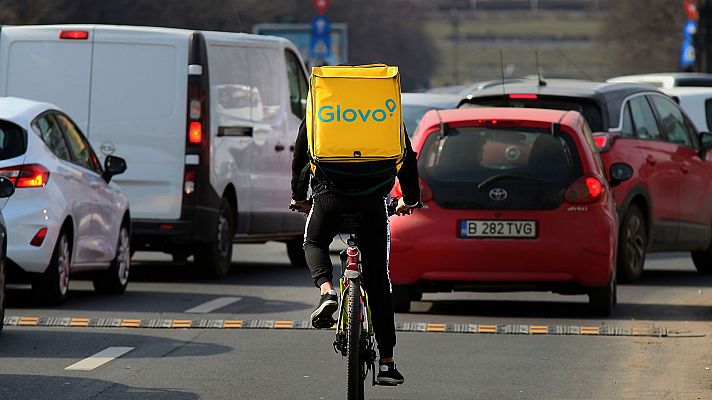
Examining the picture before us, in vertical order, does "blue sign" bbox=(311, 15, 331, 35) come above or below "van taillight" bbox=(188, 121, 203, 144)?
below

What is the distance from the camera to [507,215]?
536 inches

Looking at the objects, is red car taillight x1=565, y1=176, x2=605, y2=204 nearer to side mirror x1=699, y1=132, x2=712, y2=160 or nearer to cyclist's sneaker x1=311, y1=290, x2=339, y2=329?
side mirror x1=699, y1=132, x2=712, y2=160

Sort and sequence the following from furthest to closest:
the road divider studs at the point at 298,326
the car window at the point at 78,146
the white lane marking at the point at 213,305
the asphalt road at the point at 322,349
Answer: the car window at the point at 78,146 → the white lane marking at the point at 213,305 → the road divider studs at the point at 298,326 → the asphalt road at the point at 322,349

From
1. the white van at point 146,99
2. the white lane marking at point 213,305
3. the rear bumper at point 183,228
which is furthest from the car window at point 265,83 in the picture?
the white lane marking at point 213,305

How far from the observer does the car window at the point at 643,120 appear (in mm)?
17375

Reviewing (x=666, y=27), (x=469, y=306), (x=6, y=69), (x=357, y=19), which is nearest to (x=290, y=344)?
(x=469, y=306)

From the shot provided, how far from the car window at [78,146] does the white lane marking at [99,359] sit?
3.83m

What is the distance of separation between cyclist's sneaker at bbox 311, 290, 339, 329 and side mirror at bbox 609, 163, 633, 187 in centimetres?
714

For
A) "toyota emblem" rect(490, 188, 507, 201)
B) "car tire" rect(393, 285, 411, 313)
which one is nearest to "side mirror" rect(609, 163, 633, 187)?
"toyota emblem" rect(490, 188, 507, 201)

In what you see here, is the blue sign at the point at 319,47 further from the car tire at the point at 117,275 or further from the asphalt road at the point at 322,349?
the car tire at the point at 117,275

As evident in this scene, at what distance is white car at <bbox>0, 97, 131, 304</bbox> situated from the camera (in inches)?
542

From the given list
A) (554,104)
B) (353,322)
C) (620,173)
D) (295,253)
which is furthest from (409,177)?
(295,253)

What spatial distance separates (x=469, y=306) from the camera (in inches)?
583

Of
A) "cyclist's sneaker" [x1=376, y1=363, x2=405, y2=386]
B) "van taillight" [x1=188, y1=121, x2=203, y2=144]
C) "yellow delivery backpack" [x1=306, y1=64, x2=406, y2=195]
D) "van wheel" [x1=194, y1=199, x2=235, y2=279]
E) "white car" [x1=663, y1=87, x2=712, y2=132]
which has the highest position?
"yellow delivery backpack" [x1=306, y1=64, x2=406, y2=195]
